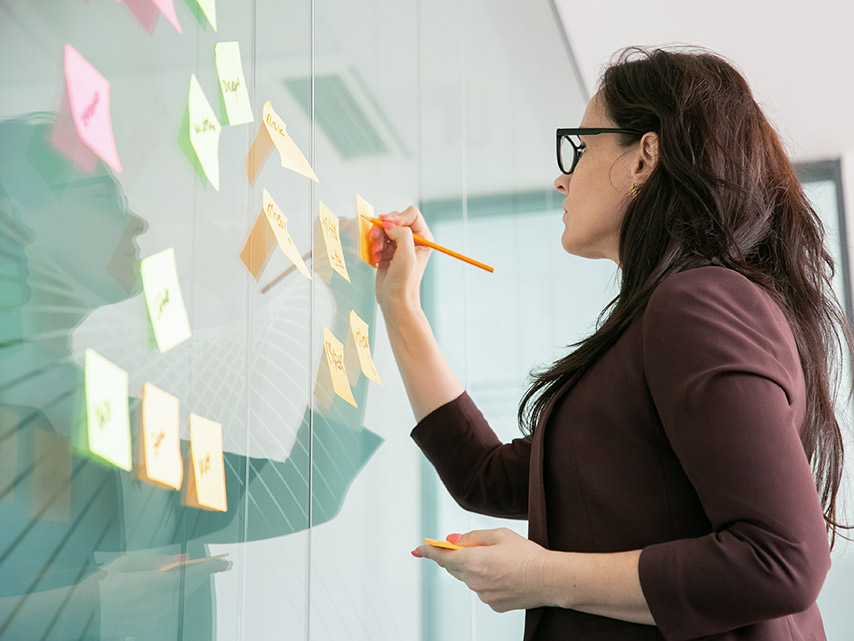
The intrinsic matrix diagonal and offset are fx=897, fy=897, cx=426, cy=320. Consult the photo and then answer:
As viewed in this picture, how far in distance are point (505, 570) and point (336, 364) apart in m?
0.38

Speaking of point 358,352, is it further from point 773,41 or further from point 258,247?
Answer: point 773,41

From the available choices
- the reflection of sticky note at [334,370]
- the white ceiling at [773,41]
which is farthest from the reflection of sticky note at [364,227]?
the white ceiling at [773,41]

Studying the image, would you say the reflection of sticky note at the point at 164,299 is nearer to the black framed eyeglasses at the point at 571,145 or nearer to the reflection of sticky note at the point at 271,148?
the reflection of sticky note at the point at 271,148

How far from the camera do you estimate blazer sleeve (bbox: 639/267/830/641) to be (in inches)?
26.5

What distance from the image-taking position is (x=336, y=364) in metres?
1.06

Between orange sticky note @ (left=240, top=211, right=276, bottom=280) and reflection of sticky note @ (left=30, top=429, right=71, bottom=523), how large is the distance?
316 millimetres

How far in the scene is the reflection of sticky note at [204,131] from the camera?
2.43 ft

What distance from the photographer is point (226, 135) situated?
803mm

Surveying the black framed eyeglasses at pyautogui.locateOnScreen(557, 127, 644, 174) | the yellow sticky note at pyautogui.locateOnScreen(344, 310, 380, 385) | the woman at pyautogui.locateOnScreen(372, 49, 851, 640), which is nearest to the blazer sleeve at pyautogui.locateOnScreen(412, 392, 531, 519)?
the woman at pyautogui.locateOnScreen(372, 49, 851, 640)

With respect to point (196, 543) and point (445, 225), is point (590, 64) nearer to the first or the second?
point (445, 225)

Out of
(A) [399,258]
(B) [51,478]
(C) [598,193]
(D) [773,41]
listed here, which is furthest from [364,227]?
(D) [773,41]

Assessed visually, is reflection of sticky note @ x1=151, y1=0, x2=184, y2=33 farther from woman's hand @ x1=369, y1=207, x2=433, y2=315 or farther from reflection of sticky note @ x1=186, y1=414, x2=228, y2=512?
woman's hand @ x1=369, y1=207, x2=433, y2=315

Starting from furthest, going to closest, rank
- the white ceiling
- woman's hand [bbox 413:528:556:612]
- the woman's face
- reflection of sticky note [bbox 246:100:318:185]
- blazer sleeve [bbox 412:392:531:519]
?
the white ceiling, blazer sleeve [bbox 412:392:531:519], the woman's face, reflection of sticky note [bbox 246:100:318:185], woman's hand [bbox 413:528:556:612]

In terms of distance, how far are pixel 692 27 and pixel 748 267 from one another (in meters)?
2.51
